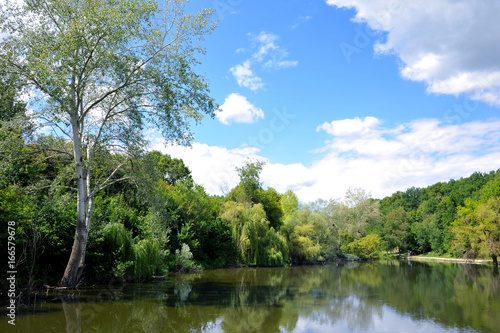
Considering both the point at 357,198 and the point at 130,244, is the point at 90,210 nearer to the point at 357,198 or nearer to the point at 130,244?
the point at 130,244

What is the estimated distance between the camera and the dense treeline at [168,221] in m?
11.7

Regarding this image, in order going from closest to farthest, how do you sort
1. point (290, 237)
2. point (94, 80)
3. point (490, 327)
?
point (490, 327)
point (94, 80)
point (290, 237)

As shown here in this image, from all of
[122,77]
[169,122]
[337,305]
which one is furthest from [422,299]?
[122,77]

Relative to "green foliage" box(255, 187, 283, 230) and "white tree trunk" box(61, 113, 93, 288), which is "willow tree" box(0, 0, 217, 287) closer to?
"white tree trunk" box(61, 113, 93, 288)

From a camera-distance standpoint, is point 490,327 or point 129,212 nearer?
point 490,327

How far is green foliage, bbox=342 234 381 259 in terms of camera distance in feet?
150

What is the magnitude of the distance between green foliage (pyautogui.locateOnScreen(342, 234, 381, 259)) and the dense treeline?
0.14 meters

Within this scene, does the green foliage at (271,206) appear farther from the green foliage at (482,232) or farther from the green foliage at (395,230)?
the green foliage at (395,230)

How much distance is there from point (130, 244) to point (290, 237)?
78.3ft

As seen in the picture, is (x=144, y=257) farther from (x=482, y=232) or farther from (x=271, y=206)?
(x=482, y=232)

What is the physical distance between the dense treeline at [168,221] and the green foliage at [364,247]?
0.14 m

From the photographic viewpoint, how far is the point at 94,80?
504 inches

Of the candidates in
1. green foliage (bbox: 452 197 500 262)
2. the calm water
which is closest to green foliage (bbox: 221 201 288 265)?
the calm water

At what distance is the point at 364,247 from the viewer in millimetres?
45938
